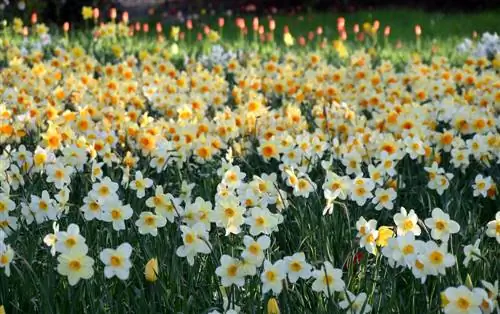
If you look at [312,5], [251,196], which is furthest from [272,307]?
[312,5]

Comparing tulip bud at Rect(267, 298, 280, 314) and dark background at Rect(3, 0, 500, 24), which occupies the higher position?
dark background at Rect(3, 0, 500, 24)

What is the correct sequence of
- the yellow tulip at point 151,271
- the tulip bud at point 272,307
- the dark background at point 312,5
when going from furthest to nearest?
1. the dark background at point 312,5
2. the yellow tulip at point 151,271
3. the tulip bud at point 272,307

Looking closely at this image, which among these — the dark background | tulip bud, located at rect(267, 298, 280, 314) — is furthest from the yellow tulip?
the dark background

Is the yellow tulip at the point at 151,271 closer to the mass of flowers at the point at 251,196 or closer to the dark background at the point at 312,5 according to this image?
the mass of flowers at the point at 251,196

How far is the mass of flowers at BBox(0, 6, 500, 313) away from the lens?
6.40ft

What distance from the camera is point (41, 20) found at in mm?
10141

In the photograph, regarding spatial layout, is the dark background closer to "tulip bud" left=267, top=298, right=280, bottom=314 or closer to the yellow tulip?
the yellow tulip

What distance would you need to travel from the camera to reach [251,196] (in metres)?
2.43

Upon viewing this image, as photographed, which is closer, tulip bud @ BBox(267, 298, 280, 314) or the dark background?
tulip bud @ BBox(267, 298, 280, 314)

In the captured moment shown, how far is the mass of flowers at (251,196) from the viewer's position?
195 cm

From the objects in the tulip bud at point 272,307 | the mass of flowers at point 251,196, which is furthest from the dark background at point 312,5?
the tulip bud at point 272,307

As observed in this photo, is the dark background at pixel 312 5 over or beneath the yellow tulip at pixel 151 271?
over

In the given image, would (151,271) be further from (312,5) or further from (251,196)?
(312,5)

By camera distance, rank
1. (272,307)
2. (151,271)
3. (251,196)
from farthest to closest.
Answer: (251,196), (151,271), (272,307)
